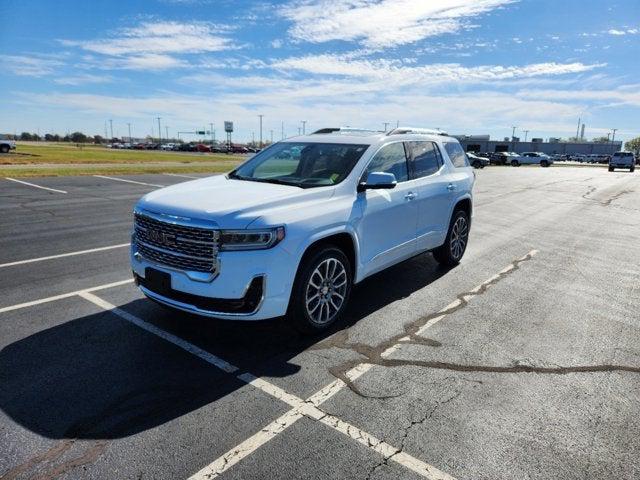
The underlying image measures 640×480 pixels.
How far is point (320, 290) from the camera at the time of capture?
4238 mm

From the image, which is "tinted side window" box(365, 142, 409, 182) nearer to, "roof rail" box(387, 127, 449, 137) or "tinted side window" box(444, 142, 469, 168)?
"roof rail" box(387, 127, 449, 137)

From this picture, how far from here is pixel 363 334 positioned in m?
4.38

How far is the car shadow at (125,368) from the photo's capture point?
9.89 feet

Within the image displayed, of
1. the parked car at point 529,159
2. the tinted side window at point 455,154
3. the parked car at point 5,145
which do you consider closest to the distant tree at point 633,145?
the parked car at point 529,159

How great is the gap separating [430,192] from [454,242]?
1312 millimetres

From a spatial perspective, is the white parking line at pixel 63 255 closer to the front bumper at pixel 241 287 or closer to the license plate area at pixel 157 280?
the license plate area at pixel 157 280

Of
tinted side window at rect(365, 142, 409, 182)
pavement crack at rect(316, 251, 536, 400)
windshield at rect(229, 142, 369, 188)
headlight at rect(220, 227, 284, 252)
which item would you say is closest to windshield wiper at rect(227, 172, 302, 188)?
windshield at rect(229, 142, 369, 188)

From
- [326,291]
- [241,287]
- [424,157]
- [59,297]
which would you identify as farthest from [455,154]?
[59,297]

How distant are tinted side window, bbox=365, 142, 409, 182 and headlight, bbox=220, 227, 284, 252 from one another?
5.01ft

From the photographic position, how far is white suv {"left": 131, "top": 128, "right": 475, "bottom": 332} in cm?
364

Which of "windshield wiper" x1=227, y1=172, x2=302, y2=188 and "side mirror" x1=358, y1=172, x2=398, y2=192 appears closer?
"side mirror" x1=358, y1=172, x2=398, y2=192

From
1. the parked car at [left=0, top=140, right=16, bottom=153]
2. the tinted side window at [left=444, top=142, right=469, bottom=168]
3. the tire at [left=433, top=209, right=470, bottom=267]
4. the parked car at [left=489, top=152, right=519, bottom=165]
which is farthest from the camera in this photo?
the parked car at [left=489, top=152, right=519, bottom=165]

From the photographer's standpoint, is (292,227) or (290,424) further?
(292,227)

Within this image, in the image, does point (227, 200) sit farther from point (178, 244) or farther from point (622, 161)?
point (622, 161)
